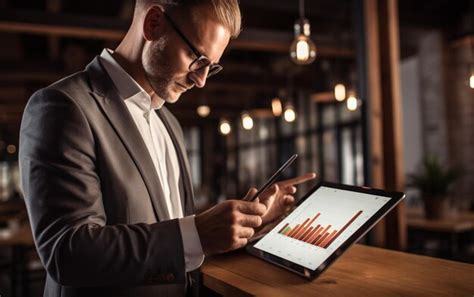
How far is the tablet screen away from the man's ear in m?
0.68

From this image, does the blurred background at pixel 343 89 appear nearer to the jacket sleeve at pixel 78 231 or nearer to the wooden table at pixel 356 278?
the wooden table at pixel 356 278

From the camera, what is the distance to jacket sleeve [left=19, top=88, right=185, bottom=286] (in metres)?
1.02

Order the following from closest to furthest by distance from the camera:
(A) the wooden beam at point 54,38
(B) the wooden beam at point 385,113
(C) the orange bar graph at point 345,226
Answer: (C) the orange bar graph at point 345,226 → (B) the wooden beam at point 385,113 → (A) the wooden beam at point 54,38

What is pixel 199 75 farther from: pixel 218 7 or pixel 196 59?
pixel 218 7

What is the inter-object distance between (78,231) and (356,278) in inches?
26.6

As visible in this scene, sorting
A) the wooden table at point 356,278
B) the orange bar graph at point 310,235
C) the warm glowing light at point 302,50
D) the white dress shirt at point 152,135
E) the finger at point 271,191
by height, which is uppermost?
the warm glowing light at point 302,50

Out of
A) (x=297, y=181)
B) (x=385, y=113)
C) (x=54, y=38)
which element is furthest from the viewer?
(x=54, y=38)

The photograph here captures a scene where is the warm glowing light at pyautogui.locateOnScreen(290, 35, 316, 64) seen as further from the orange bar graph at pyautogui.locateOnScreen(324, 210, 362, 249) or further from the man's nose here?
the orange bar graph at pyautogui.locateOnScreen(324, 210, 362, 249)

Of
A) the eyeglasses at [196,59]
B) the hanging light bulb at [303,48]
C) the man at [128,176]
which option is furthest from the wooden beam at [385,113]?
the eyeglasses at [196,59]

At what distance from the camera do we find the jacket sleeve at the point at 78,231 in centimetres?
102

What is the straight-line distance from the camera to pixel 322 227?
3.93ft

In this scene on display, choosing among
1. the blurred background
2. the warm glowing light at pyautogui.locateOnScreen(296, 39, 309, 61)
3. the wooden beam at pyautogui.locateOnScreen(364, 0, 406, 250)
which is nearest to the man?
the blurred background

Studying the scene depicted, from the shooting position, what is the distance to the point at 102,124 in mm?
1210

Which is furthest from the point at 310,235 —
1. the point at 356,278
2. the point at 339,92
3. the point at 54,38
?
the point at 54,38
